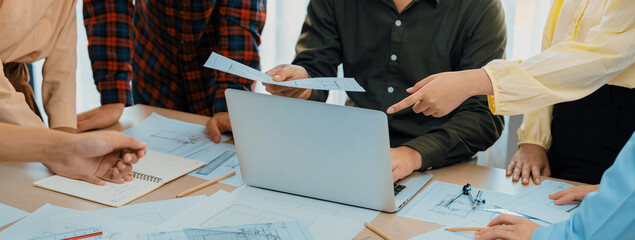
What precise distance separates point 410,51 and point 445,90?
0.45 m

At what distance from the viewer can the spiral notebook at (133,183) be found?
1.15 m

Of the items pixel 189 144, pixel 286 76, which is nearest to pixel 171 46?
pixel 189 144

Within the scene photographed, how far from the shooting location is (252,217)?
105cm

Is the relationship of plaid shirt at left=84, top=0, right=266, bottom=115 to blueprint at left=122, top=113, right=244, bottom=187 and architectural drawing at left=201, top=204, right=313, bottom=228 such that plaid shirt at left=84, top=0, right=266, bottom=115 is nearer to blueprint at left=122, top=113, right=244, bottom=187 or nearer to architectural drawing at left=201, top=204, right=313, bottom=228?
blueprint at left=122, top=113, right=244, bottom=187

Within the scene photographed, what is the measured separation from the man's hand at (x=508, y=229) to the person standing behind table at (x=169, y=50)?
78 cm

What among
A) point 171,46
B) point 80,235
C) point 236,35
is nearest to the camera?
point 80,235

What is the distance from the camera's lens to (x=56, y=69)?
4.77 ft

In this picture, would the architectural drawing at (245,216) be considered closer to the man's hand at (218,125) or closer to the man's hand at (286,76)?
the man's hand at (286,76)

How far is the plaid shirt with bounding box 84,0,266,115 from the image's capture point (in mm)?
1688

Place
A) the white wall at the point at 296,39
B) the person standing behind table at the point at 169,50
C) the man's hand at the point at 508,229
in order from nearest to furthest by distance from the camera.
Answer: the man's hand at the point at 508,229 < the person standing behind table at the point at 169,50 < the white wall at the point at 296,39

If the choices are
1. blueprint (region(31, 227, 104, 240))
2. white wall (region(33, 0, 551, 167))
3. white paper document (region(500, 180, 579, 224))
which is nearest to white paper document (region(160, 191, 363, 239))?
blueprint (region(31, 227, 104, 240))

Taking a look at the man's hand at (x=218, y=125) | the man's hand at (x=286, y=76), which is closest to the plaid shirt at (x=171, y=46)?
the man's hand at (x=218, y=125)

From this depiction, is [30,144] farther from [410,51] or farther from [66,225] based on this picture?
[410,51]

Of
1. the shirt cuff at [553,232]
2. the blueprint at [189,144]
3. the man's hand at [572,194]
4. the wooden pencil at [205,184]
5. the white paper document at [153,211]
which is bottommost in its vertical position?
the blueprint at [189,144]
